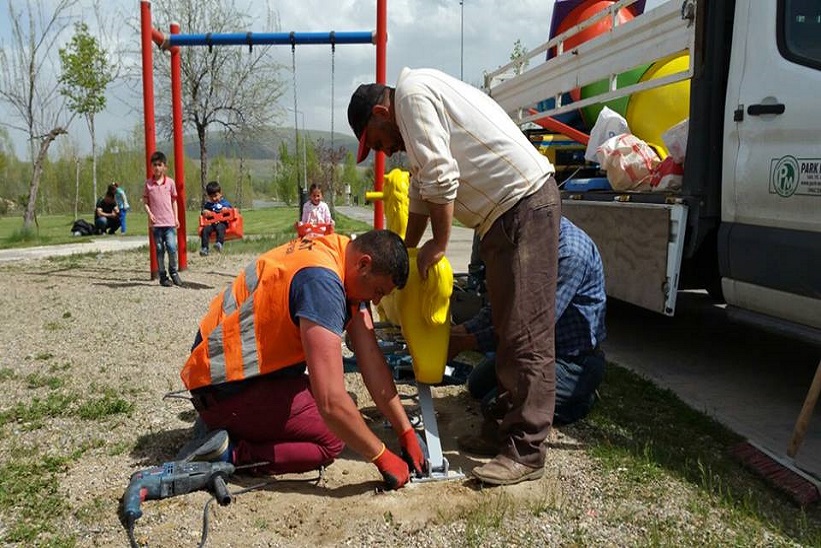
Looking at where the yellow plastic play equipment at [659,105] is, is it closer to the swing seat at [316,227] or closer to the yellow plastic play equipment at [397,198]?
the yellow plastic play equipment at [397,198]

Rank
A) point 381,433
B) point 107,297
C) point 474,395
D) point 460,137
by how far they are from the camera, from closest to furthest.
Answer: point 460,137 < point 381,433 < point 474,395 < point 107,297

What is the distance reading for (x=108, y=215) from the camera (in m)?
18.6

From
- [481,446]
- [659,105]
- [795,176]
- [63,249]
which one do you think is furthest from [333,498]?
[63,249]

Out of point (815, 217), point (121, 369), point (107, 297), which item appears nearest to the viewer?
point (815, 217)

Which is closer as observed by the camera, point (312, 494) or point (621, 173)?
point (312, 494)

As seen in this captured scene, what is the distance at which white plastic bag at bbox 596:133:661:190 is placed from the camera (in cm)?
448

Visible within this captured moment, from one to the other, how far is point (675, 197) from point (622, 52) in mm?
1217

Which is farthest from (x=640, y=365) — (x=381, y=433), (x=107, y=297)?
(x=107, y=297)

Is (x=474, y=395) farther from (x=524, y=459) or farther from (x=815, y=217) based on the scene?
(x=815, y=217)

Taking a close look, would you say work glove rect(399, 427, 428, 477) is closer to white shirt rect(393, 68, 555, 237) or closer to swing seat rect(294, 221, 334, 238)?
white shirt rect(393, 68, 555, 237)

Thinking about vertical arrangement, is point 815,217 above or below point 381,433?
above

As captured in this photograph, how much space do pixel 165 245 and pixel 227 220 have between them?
3.61m

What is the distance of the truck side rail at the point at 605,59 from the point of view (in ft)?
12.8

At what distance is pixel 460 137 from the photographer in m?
2.70
